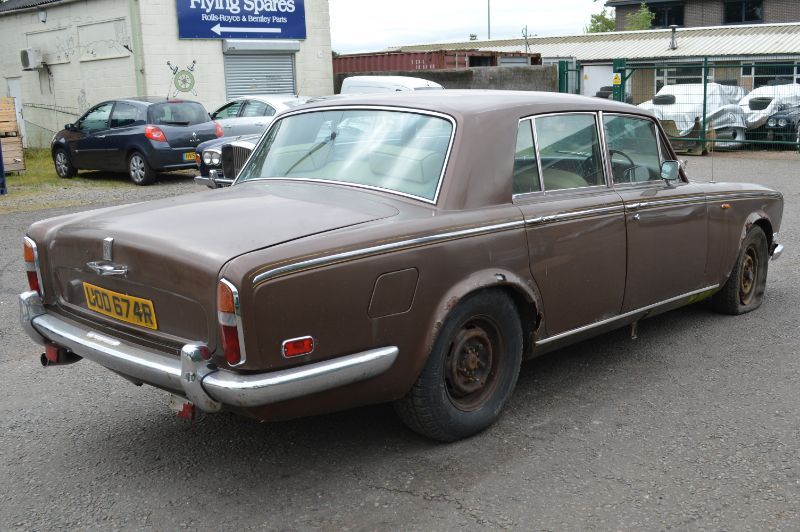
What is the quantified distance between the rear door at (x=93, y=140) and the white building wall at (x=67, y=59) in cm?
519

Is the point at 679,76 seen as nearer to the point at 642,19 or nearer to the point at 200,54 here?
the point at 200,54

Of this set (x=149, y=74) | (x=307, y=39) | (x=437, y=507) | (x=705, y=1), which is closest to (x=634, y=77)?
(x=307, y=39)

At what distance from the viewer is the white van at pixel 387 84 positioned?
19.7 meters

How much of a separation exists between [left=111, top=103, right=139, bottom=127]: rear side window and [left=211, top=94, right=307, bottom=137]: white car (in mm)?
1527

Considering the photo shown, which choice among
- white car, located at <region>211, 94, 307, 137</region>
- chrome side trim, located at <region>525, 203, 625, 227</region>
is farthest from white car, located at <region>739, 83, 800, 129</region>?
chrome side trim, located at <region>525, 203, 625, 227</region>

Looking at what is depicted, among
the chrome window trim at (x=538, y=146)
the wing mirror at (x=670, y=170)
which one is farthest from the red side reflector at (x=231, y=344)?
the wing mirror at (x=670, y=170)

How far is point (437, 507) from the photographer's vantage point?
11.4ft

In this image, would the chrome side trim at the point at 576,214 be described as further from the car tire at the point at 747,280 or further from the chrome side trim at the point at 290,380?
the car tire at the point at 747,280

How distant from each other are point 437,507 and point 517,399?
1317 millimetres

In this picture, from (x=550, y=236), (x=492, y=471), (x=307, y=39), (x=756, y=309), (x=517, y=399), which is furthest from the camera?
(x=307, y=39)

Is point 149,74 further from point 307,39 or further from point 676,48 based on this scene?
point 676,48

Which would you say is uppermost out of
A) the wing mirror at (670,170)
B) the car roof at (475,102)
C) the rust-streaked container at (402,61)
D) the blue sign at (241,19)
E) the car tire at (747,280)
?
the blue sign at (241,19)

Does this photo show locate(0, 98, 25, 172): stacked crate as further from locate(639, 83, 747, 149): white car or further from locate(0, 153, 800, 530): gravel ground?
locate(639, 83, 747, 149): white car

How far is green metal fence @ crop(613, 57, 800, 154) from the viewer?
19.0 metres
